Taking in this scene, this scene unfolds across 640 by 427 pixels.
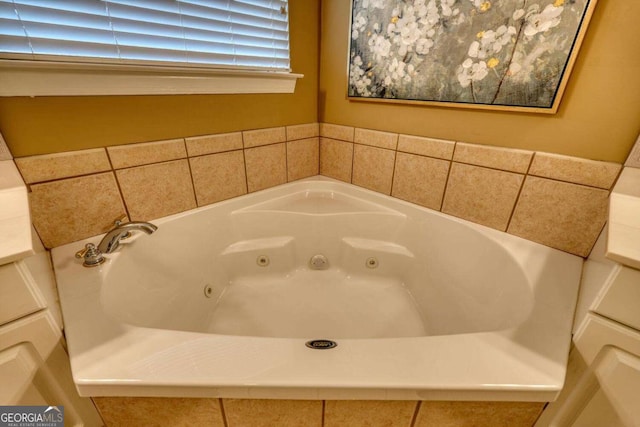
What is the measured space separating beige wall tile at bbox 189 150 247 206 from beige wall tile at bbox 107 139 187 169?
2.8 inches

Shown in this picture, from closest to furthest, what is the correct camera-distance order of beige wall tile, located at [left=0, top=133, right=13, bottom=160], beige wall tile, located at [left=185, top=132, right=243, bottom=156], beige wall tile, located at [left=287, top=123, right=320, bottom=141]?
beige wall tile, located at [left=0, top=133, right=13, bottom=160] → beige wall tile, located at [left=185, top=132, right=243, bottom=156] → beige wall tile, located at [left=287, top=123, right=320, bottom=141]

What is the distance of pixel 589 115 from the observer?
77 cm

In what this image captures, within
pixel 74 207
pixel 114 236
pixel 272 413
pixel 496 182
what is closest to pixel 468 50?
pixel 496 182

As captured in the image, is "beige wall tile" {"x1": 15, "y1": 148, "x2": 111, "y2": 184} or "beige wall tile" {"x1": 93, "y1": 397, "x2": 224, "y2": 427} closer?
"beige wall tile" {"x1": 93, "y1": 397, "x2": 224, "y2": 427}

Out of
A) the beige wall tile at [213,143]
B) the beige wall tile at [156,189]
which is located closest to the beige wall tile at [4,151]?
the beige wall tile at [156,189]

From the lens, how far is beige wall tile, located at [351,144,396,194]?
128cm

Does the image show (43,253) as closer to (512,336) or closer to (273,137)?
(273,137)

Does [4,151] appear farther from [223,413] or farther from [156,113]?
[223,413]

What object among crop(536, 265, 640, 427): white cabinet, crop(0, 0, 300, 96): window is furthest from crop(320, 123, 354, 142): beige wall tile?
crop(536, 265, 640, 427): white cabinet

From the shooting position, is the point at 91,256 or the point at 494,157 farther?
the point at 494,157

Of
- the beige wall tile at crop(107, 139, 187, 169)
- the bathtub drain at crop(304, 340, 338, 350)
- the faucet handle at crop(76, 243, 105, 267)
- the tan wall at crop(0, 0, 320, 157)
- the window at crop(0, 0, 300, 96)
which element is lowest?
the bathtub drain at crop(304, 340, 338, 350)

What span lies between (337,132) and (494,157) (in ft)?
2.50

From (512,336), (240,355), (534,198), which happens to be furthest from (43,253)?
(534,198)

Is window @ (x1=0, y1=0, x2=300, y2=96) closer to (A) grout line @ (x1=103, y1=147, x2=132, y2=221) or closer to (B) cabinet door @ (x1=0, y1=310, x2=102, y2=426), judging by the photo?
(A) grout line @ (x1=103, y1=147, x2=132, y2=221)
